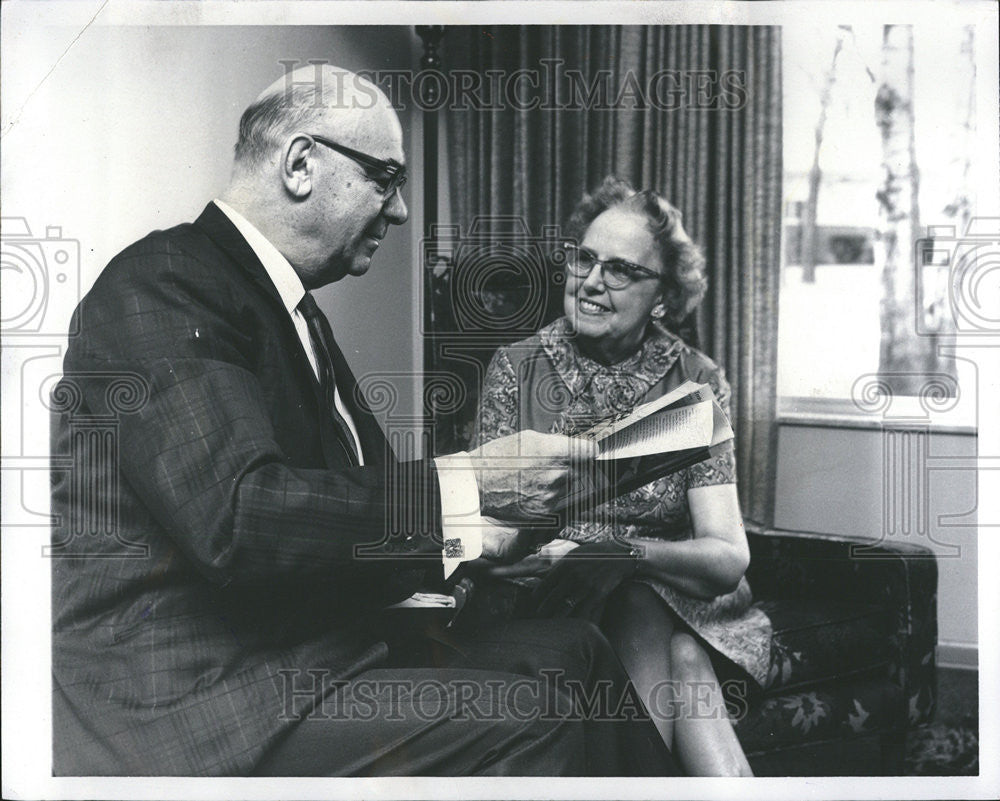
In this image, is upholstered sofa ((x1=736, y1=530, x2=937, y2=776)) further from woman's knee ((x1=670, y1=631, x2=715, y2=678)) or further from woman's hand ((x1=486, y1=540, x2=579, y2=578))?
woman's hand ((x1=486, y1=540, x2=579, y2=578))

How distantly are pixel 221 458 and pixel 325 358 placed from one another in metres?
0.31

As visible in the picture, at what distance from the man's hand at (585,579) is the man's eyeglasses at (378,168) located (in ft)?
2.82

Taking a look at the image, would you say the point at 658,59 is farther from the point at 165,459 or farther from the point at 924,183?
the point at 165,459

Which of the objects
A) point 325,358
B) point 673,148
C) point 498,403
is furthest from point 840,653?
point 325,358

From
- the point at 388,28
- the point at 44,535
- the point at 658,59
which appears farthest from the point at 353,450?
the point at 658,59

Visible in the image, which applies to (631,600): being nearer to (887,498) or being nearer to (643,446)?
(643,446)

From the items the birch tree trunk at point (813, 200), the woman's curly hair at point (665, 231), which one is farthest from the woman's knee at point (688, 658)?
the birch tree trunk at point (813, 200)

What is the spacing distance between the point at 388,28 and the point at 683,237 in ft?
2.57

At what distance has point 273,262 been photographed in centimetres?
208

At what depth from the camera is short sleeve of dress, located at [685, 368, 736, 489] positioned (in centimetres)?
216

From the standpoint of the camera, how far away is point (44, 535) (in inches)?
86.1

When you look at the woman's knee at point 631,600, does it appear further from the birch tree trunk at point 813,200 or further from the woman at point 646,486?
the birch tree trunk at point 813,200

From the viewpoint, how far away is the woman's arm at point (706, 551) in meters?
2.16

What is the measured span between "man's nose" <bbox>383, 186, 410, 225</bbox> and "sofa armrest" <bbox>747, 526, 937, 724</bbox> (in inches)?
39.6
